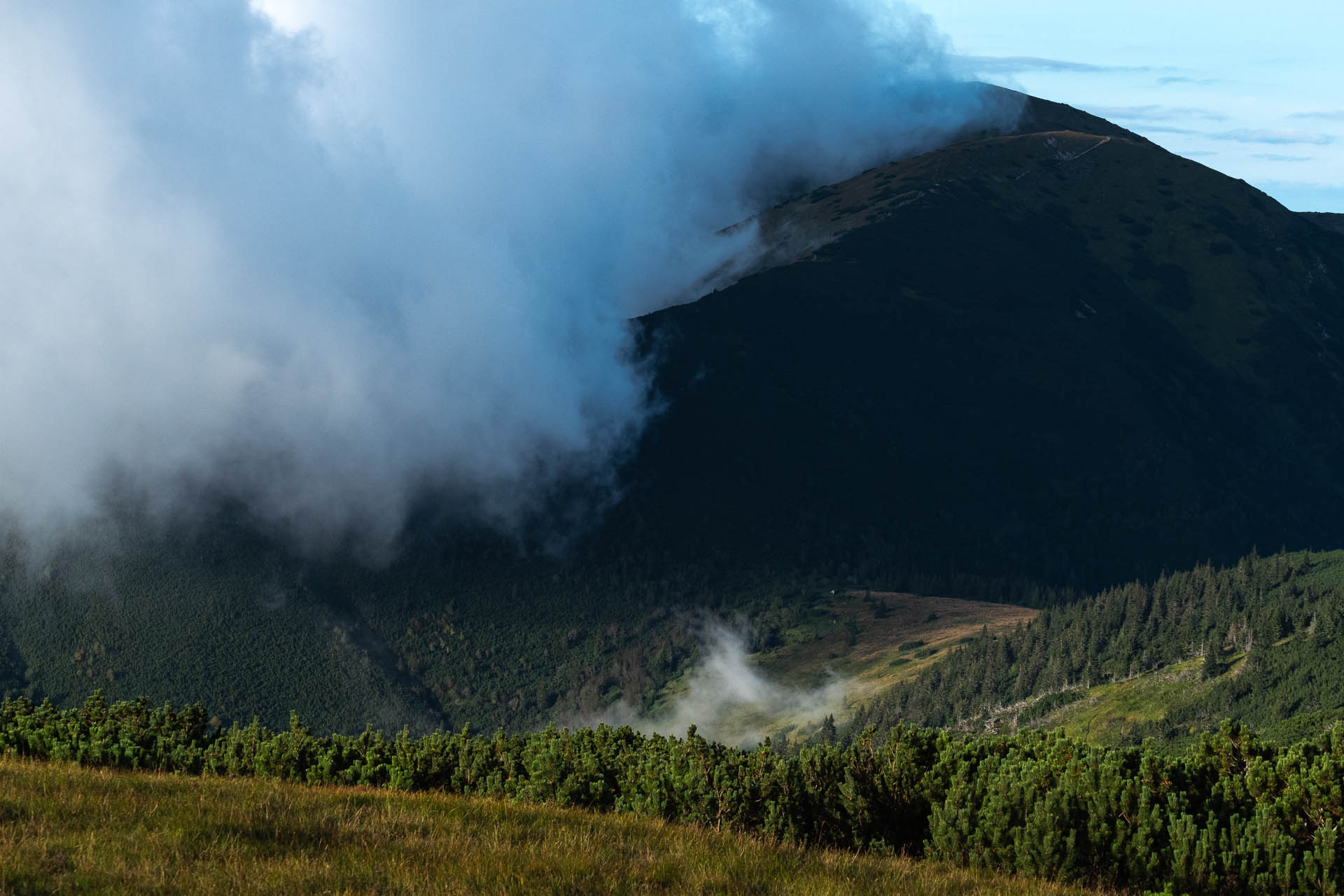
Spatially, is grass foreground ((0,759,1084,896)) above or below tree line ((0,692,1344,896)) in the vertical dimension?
below

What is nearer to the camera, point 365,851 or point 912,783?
point 365,851

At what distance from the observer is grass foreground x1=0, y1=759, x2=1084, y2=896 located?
1731cm

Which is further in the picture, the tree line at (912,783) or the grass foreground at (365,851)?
the tree line at (912,783)

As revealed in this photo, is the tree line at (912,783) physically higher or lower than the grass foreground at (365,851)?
higher

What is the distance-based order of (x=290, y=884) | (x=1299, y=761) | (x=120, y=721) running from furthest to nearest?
1. (x=120, y=721)
2. (x=1299, y=761)
3. (x=290, y=884)

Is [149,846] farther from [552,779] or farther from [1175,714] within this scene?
[1175,714]

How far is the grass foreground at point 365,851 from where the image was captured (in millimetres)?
17312

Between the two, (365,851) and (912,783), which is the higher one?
(912,783)

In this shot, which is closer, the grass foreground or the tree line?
the grass foreground

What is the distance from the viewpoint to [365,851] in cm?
1916

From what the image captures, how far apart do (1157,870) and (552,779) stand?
12890 mm

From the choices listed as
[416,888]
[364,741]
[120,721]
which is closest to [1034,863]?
[416,888]

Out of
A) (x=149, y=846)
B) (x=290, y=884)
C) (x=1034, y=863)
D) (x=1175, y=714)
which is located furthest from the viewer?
(x=1175, y=714)

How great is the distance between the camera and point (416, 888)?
56.4ft
